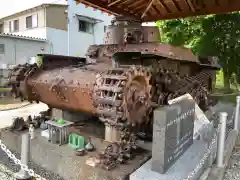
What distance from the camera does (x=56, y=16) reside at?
15.0 meters

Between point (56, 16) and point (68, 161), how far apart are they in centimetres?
1331

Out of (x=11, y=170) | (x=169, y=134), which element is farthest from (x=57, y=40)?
(x=169, y=134)

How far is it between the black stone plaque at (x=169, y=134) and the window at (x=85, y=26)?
1511cm

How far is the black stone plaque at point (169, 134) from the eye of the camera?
102 inches

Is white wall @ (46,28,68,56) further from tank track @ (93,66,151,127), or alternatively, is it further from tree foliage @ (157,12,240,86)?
tank track @ (93,66,151,127)

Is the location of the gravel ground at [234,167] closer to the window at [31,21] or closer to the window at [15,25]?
the window at [31,21]

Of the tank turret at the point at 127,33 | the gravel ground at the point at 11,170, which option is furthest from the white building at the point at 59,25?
the gravel ground at the point at 11,170

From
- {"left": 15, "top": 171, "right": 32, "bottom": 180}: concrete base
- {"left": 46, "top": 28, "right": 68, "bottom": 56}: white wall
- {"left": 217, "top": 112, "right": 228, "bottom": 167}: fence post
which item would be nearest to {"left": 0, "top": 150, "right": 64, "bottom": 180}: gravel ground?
{"left": 15, "top": 171, "right": 32, "bottom": 180}: concrete base

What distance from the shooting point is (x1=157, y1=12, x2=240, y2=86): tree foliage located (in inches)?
414

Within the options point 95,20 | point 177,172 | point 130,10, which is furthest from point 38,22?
point 177,172

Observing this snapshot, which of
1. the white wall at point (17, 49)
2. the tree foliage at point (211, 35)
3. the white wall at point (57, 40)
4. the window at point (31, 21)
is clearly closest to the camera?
the tree foliage at point (211, 35)

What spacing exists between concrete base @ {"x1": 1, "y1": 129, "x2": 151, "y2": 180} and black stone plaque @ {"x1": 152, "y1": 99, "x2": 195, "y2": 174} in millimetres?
407

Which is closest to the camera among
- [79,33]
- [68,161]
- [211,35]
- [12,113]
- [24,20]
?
[68,161]

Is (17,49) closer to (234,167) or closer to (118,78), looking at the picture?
→ (118,78)
